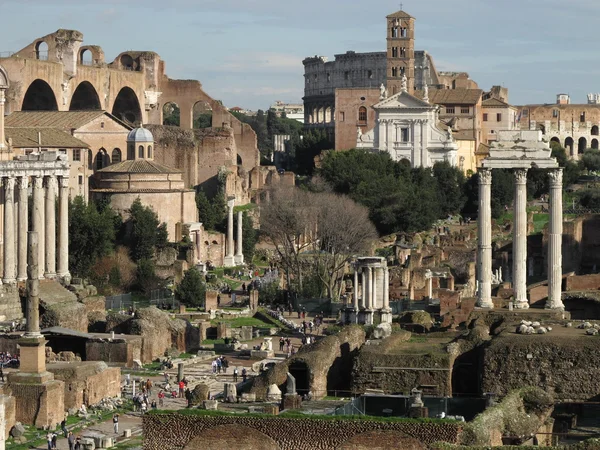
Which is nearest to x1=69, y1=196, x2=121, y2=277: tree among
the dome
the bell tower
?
the dome

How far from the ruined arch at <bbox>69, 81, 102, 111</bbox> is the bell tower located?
25617mm

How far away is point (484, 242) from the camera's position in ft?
163

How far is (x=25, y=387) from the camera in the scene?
4056 cm

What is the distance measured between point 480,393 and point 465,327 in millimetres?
9303

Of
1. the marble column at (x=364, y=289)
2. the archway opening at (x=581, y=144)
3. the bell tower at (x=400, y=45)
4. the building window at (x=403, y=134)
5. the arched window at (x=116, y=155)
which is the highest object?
the bell tower at (x=400, y=45)

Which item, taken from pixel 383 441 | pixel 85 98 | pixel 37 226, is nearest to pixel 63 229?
pixel 37 226

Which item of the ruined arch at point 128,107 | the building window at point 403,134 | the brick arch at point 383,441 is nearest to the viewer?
the brick arch at point 383,441

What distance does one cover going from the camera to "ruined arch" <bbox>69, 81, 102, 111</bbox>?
89125 mm

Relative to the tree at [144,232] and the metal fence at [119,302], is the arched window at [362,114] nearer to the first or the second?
the tree at [144,232]

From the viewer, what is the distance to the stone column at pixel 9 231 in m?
59.2

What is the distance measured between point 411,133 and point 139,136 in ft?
86.6

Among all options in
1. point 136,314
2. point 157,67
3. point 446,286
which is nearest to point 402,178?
point 157,67

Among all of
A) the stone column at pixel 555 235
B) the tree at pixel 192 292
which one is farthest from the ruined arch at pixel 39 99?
→ the stone column at pixel 555 235

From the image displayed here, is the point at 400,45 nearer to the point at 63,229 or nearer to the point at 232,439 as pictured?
the point at 63,229
